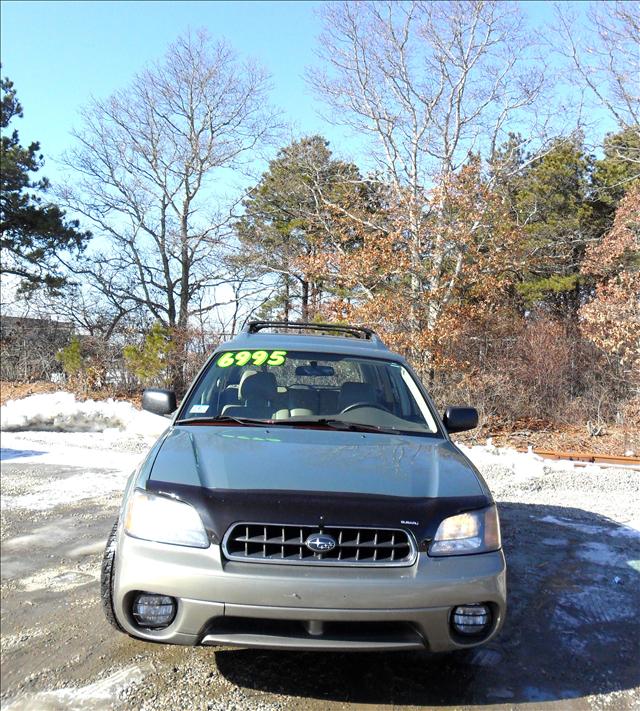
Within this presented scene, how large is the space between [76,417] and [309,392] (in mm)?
8644

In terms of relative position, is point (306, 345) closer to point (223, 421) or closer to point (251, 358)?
point (251, 358)

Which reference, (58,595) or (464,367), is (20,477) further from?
(464,367)

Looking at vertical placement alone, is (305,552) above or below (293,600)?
above

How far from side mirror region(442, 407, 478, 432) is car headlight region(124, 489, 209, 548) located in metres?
2.14

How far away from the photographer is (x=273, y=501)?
2576mm

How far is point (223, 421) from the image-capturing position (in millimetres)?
3680

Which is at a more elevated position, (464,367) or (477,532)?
(464,367)

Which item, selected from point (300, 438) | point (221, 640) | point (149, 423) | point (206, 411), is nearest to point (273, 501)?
point (221, 640)

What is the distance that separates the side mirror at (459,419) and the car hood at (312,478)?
76cm

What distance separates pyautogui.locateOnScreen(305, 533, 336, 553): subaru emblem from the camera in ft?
8.23

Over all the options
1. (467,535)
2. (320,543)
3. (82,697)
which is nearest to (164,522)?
(320,543)

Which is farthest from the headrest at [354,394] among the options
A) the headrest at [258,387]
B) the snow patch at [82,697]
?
the snow patch at [82,697]

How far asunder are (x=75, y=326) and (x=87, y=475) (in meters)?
14.6

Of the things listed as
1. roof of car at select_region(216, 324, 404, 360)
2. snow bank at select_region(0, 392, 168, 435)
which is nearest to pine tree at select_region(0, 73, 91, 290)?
snow bank at select_region(0, 392, 168, 435)
